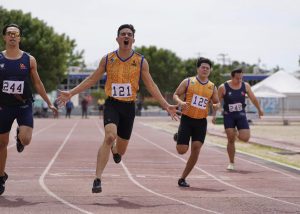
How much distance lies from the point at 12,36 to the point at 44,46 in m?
62.7

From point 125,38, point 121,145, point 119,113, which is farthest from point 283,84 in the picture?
point 125,38

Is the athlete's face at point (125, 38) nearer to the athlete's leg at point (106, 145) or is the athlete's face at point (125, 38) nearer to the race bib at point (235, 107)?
the athlete's leg at point (106, 145)

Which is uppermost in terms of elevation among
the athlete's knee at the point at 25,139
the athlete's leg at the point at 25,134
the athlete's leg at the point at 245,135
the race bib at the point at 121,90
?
the race bib at the point at 121,90

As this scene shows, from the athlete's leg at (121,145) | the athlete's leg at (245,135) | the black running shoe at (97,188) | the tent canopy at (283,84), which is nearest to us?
the black running shoe at (97,188)

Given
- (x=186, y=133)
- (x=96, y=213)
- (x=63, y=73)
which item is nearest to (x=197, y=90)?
(x=186, y=133)

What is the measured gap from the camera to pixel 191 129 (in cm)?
1057

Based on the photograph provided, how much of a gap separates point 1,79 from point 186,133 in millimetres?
3208

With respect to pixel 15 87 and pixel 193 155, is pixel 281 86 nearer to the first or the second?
pixel 193 155

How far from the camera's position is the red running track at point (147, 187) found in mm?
7895

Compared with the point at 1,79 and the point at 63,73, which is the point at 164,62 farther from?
the point at 1,79

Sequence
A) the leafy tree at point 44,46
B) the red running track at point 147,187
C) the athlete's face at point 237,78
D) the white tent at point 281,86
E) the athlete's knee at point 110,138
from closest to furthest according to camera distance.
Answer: the red running track at point 147,187 < the athlete's knee at point 110,138 < the athlete's face at point 237,78 < the white tent at point 281,86 < the leafy tree at point 44,46

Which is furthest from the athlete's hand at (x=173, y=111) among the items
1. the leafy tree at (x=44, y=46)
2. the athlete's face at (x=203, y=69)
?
the leafy tree at (x=44, y=46)

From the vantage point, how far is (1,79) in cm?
860

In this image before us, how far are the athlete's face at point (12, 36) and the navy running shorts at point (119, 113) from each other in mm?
1420
